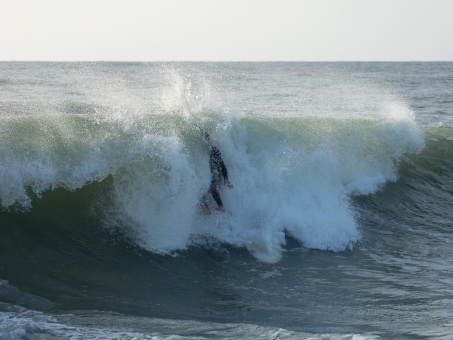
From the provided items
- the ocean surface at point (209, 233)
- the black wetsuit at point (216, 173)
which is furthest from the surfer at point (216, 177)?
the ocean surface at point (209, 233)

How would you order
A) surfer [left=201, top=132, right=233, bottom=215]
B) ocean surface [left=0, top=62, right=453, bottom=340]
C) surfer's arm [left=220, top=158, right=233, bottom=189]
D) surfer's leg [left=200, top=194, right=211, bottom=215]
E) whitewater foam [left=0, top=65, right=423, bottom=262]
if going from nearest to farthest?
ocean surface [left=0, top=62, right=453, bottom=340]
whitewater foam [left=0, top=65, right=423, bottom=262]
surfer's leg [left=200, top=194, right=211, bottom=215]
surfer [left=201, top=132, right=233, bottom=215]
surfer's arm [left=220, top=158, right=233, bottom=189]

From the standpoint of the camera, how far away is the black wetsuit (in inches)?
448

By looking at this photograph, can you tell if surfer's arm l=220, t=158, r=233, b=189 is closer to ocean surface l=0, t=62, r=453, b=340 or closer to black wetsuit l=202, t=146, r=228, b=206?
black wetsuit l=202, t=146, r=228, b=206

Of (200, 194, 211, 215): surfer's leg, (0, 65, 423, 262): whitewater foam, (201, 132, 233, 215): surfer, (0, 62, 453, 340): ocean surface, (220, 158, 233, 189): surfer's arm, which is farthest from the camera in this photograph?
(220, 158, 233, 189): surfer's arm

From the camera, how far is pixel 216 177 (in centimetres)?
1152

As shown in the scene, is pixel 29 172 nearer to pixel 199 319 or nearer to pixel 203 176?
pixel 203 176

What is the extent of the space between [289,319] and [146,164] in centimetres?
435

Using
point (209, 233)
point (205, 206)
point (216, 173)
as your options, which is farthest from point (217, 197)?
point (209, 233)

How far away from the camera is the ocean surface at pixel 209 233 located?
25.9 feet

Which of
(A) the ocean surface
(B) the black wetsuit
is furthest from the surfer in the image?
(A) the ocean surface

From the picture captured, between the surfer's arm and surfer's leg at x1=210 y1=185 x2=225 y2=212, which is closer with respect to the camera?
surfer's leg at x1=210 y1=185 x2=225 y2=212

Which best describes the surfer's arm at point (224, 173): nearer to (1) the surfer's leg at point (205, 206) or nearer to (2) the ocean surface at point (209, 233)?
(2) the ocean surface at point (209, 233)

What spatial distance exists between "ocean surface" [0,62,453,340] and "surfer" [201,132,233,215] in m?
0.11

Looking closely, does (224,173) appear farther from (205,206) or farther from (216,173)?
(205,206)
